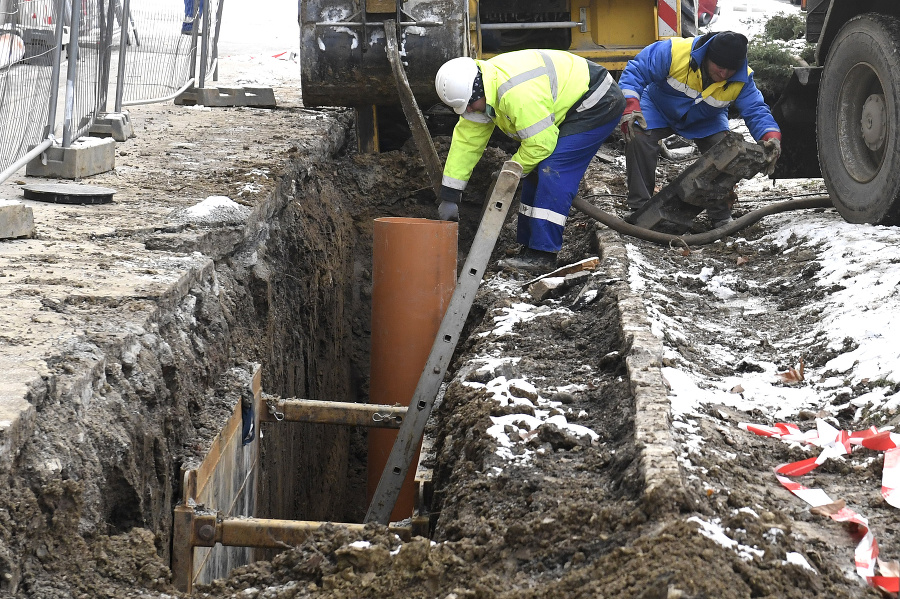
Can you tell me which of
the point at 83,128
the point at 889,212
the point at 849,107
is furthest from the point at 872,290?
the point at 83,128

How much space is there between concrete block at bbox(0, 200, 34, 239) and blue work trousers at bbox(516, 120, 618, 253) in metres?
2.77

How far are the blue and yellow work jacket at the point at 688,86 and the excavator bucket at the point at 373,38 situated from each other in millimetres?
1273

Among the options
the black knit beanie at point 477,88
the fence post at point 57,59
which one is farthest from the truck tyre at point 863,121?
the fence post at point 57,59

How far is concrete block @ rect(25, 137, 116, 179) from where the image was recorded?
17.5ft

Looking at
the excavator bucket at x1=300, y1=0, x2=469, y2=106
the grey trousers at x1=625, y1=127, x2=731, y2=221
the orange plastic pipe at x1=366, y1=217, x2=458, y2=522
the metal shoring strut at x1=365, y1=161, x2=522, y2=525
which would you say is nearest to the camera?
the metal shoring strut at x1=365, y1=161, x2=522, y2=525

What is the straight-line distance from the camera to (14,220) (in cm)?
392

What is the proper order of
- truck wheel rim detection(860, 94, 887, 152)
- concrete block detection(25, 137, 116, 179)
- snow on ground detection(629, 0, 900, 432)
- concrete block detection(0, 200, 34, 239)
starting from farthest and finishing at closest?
concrete block detection(25, 137, 116, 179) → truck wheel rim detection(860, 94, 887, 152) → concrete block detection(0, 200, 34, 239) → snow on ground detection(629, 0, 900, 432)

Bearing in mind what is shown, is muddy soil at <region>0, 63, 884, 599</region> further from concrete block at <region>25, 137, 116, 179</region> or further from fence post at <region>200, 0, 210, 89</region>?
fence post at <region>200, 0, 210, 89</region>

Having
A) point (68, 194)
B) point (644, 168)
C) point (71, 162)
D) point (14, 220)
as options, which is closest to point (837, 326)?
point (644, 168)

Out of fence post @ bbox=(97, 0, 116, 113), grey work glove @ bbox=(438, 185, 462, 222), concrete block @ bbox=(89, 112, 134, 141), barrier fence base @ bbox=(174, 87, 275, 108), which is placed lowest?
grey work glove @ bbox=(438, 185, 462, 222)

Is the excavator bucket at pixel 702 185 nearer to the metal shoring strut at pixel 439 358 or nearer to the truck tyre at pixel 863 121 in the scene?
the truck tyre at pixel 863 121

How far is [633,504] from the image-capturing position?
2473 millimetres

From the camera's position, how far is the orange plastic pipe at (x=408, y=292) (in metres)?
4.93

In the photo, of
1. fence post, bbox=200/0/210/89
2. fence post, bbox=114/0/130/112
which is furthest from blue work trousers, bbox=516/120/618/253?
fence post, bbox=200/0/210/89
